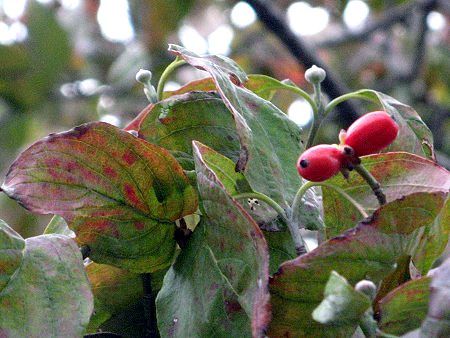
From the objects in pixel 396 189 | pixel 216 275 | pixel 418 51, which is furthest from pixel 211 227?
pixel 418 51

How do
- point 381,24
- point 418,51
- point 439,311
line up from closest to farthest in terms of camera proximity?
1. point 439,311
2. point 418,51
3. point 381,24

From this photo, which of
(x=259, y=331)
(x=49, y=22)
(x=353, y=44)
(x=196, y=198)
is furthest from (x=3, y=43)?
(x=259, y=331)

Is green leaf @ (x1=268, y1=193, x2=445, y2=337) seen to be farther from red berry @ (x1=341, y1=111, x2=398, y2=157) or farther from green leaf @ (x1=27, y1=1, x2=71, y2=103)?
green leaf @ (x1=27, y1=1, x2=71, y2=103)

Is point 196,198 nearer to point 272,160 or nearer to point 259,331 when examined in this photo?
point 272,160

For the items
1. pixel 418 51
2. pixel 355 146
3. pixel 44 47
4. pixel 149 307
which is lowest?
pixel 418 51

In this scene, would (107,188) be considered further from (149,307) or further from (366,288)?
(366,288)

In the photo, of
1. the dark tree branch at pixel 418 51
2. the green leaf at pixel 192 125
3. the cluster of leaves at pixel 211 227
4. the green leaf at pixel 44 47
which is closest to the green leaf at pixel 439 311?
the cluster of leaves at pixel 211 227

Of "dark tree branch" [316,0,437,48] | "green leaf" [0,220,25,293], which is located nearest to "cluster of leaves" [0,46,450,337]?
"green leaf" [0,220,25,293]
